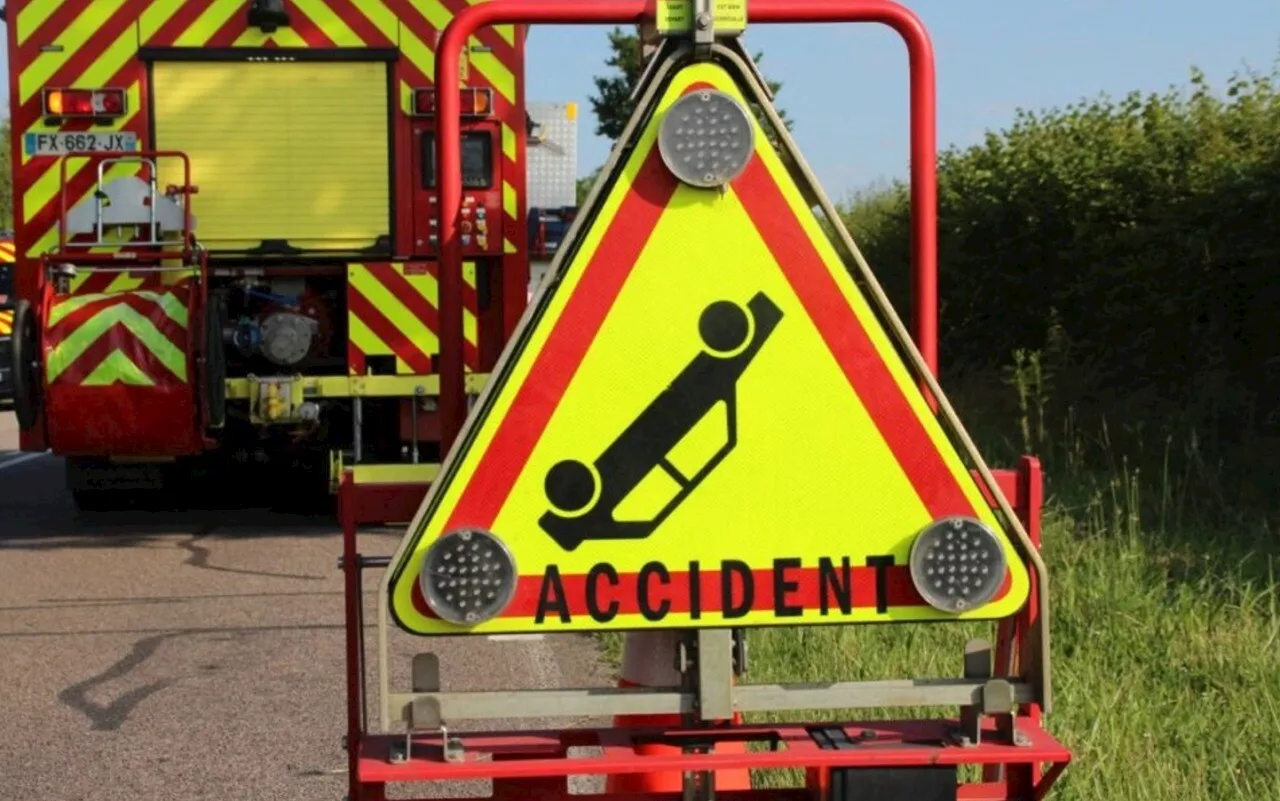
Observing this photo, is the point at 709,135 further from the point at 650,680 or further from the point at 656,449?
the point at 650,680

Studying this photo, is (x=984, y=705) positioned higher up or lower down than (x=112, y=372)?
lower down

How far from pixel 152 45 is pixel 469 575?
30.8 ft

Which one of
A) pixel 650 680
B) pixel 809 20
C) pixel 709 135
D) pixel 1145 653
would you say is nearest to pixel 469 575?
pixel 650 680

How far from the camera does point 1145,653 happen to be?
21.9ft

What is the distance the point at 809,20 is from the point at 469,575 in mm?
1075

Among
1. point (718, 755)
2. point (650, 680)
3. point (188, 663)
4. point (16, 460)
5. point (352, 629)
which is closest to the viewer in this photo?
point (718, 755)

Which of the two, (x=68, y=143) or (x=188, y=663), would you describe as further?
(x=68, y=143)

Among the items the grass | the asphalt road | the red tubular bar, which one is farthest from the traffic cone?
the asphalt road

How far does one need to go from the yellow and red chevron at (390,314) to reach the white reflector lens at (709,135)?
8.84 metres

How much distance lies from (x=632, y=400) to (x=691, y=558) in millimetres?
276

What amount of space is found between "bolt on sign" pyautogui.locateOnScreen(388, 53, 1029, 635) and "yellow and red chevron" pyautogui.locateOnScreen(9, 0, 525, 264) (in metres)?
8.70

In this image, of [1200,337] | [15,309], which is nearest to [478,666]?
[15,309]

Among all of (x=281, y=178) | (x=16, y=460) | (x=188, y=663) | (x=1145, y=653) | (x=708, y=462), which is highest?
(x=281, y=178)

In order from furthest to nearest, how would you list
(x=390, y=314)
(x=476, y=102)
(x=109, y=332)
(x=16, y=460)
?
(x=16, y=460), (x=390, y=314), (x=476, y=102), (x=109, y=332)
